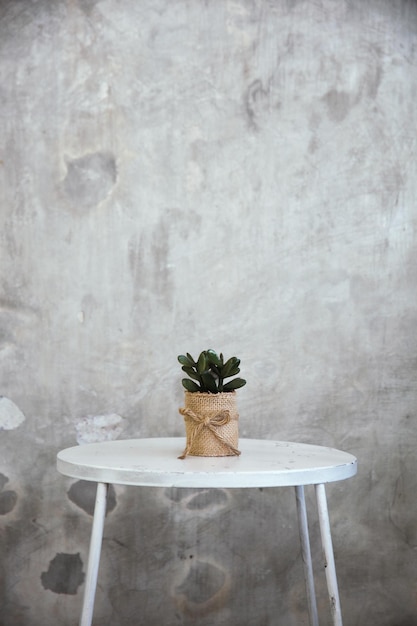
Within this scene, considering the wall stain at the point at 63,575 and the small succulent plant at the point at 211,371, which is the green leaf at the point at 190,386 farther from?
the wall stain at the point at 63,575

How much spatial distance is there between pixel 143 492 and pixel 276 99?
1.48m

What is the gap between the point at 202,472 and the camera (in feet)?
5.85

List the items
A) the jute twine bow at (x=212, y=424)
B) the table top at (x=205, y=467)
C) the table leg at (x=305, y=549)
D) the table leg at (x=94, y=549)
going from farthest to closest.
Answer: the table leg at (x=305, y=549) → the jute twine bow at (x=212, y=424) → the table leg at (x=94, y=549) → the table top at (x=205, y=467)

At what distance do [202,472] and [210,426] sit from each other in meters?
0.28

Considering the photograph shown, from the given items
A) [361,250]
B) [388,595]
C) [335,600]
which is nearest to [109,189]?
[361,250]

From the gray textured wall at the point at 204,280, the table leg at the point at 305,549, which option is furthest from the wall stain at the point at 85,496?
the table leg at the point at 305,549

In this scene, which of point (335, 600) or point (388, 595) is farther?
point (388, 595)

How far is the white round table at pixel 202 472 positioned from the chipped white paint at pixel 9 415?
62cm

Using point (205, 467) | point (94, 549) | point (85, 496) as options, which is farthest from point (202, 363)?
point (85, 496)

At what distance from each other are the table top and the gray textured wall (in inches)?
23.7

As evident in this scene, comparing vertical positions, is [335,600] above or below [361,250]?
below

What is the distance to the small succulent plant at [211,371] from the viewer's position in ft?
6.76

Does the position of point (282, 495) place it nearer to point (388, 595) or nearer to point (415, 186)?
point (388, 595)

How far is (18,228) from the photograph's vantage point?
108 inches
